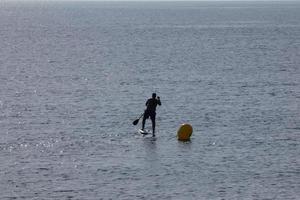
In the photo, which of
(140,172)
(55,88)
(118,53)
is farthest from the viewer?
(118,53)

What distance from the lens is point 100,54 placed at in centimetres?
9612

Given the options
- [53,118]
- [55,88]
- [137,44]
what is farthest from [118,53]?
[53,118]

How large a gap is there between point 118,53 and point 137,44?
63.8 ft

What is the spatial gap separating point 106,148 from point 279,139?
296 inches

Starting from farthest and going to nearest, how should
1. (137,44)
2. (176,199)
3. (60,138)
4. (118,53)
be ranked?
(137,44) < (118,53) < (60,138) < (176,199)

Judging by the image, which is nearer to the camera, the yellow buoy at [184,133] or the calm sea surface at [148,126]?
the calm sea surface at [148,126]

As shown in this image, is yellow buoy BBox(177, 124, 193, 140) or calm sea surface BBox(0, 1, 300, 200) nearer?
calm sea surface BBox(0, 1, 300, 200)

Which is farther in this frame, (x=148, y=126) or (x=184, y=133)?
(x=148, y=126)

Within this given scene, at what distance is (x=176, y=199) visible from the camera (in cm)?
2706

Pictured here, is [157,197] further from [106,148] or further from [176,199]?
[106,148]

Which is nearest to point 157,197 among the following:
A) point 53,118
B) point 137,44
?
point 53,118

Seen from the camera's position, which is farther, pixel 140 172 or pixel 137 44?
pixel 137 44

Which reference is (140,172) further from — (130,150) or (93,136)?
(93,136)

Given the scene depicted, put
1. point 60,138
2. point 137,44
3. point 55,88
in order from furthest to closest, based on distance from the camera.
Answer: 1. point 137,44
2. point 55,88
3. point 60,138
